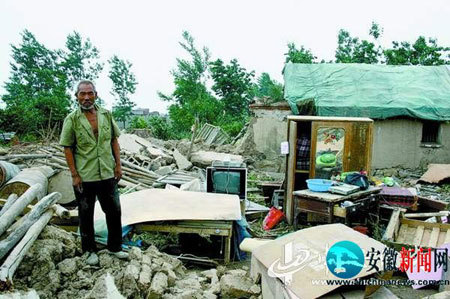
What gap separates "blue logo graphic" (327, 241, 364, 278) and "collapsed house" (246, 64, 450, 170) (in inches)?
423

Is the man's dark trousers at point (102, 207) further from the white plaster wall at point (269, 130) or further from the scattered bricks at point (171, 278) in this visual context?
the white plaster wall at point (269, 130)

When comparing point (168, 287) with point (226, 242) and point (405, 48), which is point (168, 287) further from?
point (405, 48)

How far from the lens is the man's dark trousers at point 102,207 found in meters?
3.90

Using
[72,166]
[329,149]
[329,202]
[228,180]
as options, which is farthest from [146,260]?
[329,149]

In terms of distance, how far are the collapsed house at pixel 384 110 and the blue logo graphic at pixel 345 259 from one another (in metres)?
10.7

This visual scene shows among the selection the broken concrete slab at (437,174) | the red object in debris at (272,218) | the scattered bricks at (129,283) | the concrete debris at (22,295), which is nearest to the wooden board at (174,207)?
the red object in debris at (272,218)

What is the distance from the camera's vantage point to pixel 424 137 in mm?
13578

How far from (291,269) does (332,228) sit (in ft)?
2.63

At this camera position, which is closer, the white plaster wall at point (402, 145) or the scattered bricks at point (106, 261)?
the scattered bricks at point (106, 261)

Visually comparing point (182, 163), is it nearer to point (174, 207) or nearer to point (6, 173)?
point (6, 173)

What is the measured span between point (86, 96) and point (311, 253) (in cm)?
282

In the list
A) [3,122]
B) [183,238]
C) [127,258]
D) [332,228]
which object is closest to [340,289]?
[332,228]

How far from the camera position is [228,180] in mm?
7141

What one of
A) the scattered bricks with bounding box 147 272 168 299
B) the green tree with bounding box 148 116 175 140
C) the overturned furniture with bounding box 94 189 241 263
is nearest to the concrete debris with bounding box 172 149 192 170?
the overturned furniture with bounding box 94 189 241 263
